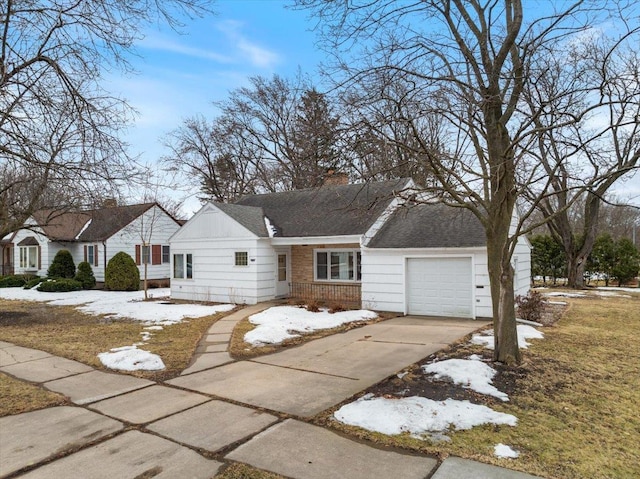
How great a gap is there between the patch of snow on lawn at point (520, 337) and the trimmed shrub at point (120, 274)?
19.3 meters

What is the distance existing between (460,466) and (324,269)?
43.3 ft

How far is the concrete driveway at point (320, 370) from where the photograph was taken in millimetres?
5666

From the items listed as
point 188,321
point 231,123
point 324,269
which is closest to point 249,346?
point 188,321

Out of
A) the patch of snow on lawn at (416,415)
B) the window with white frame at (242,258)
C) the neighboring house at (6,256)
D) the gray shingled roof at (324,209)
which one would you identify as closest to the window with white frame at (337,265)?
the gray shingled roof at (324,209)

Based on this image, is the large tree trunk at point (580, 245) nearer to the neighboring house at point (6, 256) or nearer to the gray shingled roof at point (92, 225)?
the gray shingled roof at point (92, 225)

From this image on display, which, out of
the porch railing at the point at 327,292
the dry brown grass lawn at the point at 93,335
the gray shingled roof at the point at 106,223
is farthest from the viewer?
the gray shingled roof at the point at 106,223

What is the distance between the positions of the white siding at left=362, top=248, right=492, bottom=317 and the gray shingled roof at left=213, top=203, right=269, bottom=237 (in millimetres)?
4583

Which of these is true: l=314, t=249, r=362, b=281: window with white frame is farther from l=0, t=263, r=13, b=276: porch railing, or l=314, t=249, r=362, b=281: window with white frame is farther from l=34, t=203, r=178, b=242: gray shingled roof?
l=0, t=263, r=13, b=276: porch railing

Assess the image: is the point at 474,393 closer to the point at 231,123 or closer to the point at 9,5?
the point at 9,5

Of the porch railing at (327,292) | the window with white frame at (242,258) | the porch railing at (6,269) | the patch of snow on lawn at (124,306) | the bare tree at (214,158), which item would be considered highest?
the bare tree at (214,158)

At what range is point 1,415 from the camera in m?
5.12

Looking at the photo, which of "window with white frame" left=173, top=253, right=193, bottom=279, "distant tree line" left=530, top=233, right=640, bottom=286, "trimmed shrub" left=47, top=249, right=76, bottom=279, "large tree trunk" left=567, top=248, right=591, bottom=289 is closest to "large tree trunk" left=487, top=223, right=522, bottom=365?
"window with white frame" left=173, top=253, right=193, bottom=279

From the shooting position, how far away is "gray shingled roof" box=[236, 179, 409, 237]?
1510 cm

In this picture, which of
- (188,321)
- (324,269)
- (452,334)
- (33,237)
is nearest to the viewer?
(452,334)
